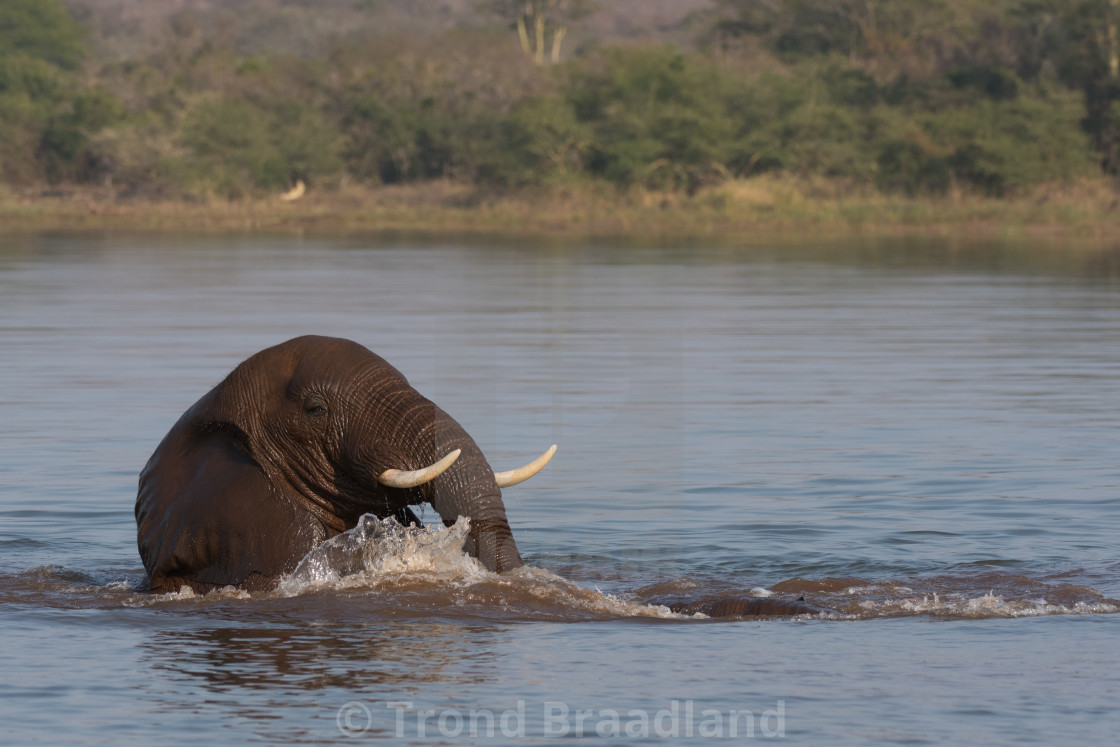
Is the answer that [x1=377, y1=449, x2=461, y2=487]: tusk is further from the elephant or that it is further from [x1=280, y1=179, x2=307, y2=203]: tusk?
[x1=280, y1=179, x2=307, y2=203]: tusk

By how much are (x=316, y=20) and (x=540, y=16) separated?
178 ft

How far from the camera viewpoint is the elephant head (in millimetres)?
6172

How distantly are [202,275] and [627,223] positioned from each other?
643 inches

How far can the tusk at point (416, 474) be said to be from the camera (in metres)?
5.93

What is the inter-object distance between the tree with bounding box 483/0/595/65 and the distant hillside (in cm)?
1231

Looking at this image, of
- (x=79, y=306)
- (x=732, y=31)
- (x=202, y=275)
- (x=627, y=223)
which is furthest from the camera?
(x=732, y=31)

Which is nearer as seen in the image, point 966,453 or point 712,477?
point 712,477

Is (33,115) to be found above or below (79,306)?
above

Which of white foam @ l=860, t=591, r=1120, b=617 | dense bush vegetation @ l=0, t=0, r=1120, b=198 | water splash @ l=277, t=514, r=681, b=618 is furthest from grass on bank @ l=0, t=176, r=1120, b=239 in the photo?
water splash @ l=277, t=514, r=681, b=618

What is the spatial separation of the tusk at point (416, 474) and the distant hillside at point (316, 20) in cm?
7514

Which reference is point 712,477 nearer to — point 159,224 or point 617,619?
point 617,619

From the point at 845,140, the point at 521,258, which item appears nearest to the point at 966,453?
the point at 521,258

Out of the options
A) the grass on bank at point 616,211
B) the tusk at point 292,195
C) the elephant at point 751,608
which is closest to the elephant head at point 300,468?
the elephant at point 751,608

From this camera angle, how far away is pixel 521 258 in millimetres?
29812
